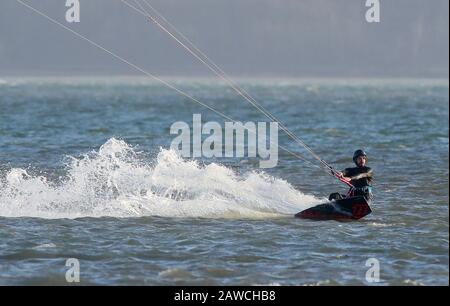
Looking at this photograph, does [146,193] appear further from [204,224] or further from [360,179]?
[360,179]

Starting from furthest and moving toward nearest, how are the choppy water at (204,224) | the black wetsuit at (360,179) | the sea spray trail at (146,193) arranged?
the sea spray trail at (146,193) < the black wetsuit at (360,179) < the choppy water at (204,224)

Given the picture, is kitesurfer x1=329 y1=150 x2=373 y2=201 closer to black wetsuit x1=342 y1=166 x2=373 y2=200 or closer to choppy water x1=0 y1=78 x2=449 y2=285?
black wetsuit x1=342 y1=166 x2=373 y2=200

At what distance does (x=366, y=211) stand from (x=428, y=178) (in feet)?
27.1

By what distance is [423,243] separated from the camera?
19.0 metres

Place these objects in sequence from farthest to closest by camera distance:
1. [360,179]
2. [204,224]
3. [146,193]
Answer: [146,193]
[360,179]
[204,224]

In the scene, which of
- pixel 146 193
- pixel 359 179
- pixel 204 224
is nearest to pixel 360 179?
pixel 359 179

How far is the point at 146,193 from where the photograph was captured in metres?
22.9

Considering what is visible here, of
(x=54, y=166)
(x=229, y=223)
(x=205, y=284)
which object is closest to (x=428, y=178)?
(x=229, y=223)

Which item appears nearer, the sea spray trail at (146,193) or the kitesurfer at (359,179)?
the kitesurfer at (359,179)

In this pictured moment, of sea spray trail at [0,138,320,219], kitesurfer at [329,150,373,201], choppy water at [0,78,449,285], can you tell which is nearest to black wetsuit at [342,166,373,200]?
kitesurfer at [329,150,373,201]

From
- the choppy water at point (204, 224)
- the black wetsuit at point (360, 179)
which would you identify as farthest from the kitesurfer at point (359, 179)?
the choppy water at point (204, 224)

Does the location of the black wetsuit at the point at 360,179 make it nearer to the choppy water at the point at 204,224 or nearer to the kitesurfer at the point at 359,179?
the kitesurfer at the point at 359,179

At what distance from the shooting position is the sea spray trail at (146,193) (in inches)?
870

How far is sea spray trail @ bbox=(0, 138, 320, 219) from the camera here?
870 inches
